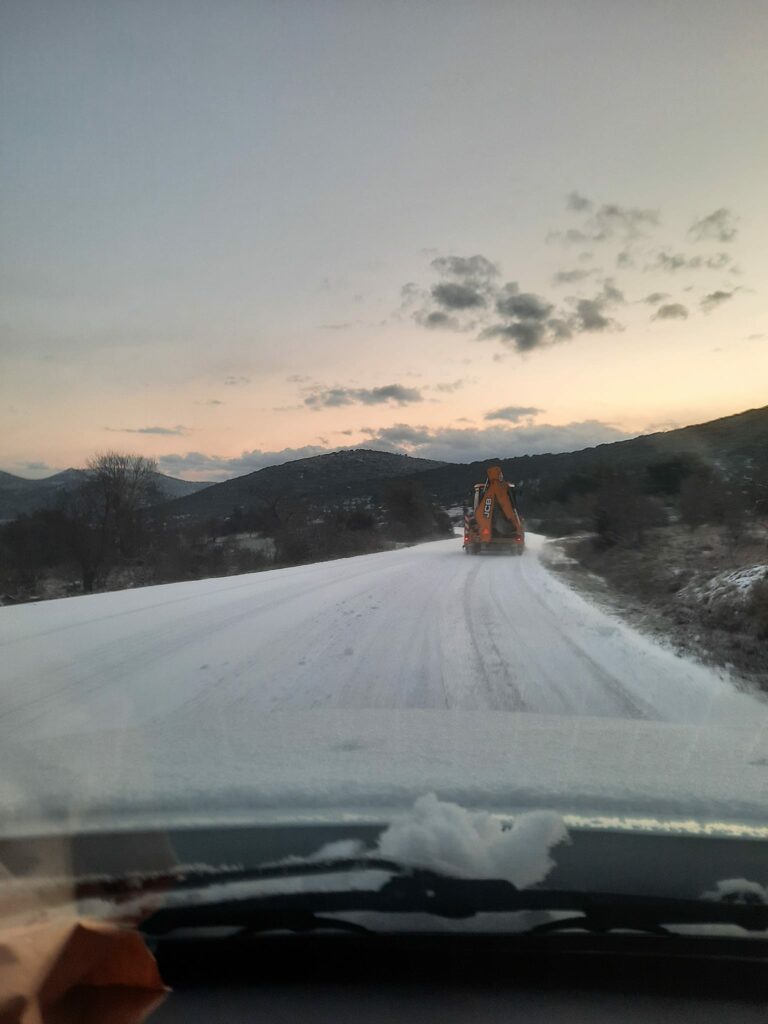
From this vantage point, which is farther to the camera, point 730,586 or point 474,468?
point 474,468

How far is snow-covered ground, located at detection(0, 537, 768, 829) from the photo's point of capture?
3.21 meters

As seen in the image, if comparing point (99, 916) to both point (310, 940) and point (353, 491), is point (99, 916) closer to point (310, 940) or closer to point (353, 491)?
point (310, 940)

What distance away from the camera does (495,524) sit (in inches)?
1131

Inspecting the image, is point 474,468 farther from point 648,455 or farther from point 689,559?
point 689,559

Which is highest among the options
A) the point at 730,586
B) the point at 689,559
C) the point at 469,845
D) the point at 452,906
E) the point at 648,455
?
the point at 648,455

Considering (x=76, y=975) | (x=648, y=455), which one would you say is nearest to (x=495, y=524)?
(x=76, y=975)

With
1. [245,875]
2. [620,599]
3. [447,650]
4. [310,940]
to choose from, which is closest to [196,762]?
[245,875]

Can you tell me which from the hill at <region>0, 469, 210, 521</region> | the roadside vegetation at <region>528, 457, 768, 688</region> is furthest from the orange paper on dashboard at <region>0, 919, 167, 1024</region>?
the hill at <region>0, 469, 210, 521</region>

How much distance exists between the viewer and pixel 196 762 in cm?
376

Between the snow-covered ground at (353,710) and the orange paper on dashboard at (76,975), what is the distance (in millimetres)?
696

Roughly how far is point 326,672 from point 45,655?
3.35 meters

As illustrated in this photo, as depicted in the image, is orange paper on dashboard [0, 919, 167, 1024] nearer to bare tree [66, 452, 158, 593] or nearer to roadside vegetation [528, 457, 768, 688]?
roadside vegetation [528, 457, 768, 688]

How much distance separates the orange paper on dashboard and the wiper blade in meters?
0.24

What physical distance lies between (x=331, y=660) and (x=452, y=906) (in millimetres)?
5934
